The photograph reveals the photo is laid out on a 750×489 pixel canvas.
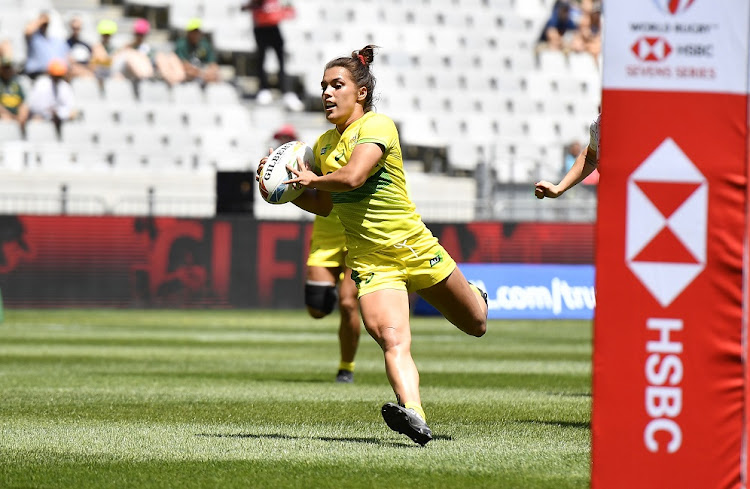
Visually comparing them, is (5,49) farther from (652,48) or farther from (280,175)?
(652,48)

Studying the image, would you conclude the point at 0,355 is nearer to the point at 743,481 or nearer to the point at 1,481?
the point at 1,481

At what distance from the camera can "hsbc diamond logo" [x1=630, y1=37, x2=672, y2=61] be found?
15.9 feet

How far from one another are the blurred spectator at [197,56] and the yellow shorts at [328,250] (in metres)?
15.1

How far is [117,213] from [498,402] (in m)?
13.5

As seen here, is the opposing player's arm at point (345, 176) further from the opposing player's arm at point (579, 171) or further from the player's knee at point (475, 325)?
the player's knee at point (475, 325)

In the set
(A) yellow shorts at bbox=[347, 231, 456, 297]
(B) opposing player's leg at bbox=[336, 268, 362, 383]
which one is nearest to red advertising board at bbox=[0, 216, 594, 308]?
(B) opposing player's leg at bbox=[336, 268, 362, 383]

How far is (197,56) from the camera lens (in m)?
26.9

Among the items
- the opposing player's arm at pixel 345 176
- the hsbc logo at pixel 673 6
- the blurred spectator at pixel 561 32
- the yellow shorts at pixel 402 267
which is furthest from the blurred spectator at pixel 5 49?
the hsbc logo at pixel 673 6

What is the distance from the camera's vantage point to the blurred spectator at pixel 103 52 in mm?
25594

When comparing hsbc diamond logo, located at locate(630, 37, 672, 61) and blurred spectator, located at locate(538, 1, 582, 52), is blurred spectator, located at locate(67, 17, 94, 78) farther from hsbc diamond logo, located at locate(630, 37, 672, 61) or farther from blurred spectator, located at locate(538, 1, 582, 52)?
hsbc diamond logo, located at locate(630, 37, 672, 61)

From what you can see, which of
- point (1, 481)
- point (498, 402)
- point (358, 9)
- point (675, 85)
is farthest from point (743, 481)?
point (358, 9)

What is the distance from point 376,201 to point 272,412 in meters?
2.24

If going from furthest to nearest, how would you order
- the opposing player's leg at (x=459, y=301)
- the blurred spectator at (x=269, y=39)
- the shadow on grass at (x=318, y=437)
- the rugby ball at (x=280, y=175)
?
the blurred spectator at (x=269, y=39)
the rugby ball at (x=280, y=175)
the opposing player's leg at (x=459, y=301)
the shadow on grass at (x=318, y=437)

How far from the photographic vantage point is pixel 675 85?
485cm
